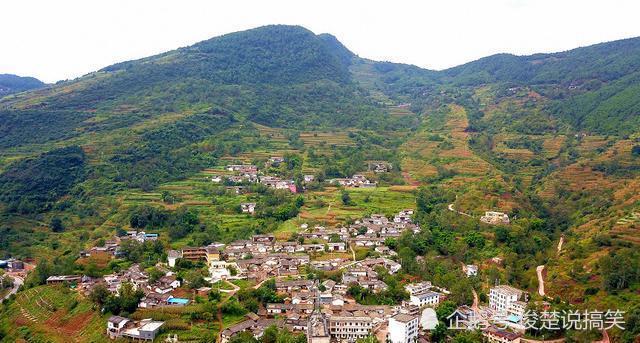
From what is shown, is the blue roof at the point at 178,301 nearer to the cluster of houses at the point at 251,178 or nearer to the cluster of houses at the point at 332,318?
the cluster of houses at the point at 332,318

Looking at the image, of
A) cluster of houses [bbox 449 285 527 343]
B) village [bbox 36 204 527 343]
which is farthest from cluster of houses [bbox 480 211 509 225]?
cluster of houses [bbox 449 285 527 343]

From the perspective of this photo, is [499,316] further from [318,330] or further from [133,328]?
[133,328]

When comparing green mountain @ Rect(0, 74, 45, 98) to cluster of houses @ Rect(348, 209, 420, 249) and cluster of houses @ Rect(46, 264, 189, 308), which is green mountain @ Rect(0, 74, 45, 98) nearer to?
cluster of houses @ Rect(46, 264, 189, 308)

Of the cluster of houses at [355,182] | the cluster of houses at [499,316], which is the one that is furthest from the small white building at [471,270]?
the cluster of houses at [355,182]

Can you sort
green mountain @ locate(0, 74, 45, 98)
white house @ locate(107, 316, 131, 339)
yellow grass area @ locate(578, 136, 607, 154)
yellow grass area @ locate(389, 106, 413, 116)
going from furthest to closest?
green mountain @ locate(0, 74, 45, 98)
yellow grass area @ locate(389, 106, 413, 116)
yellow grass area @ locate(578, 136, 607, 154)
white house @ locate(107, 316, 131, 339)

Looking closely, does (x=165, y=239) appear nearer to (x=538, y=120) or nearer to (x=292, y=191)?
(x=292, y=191)
